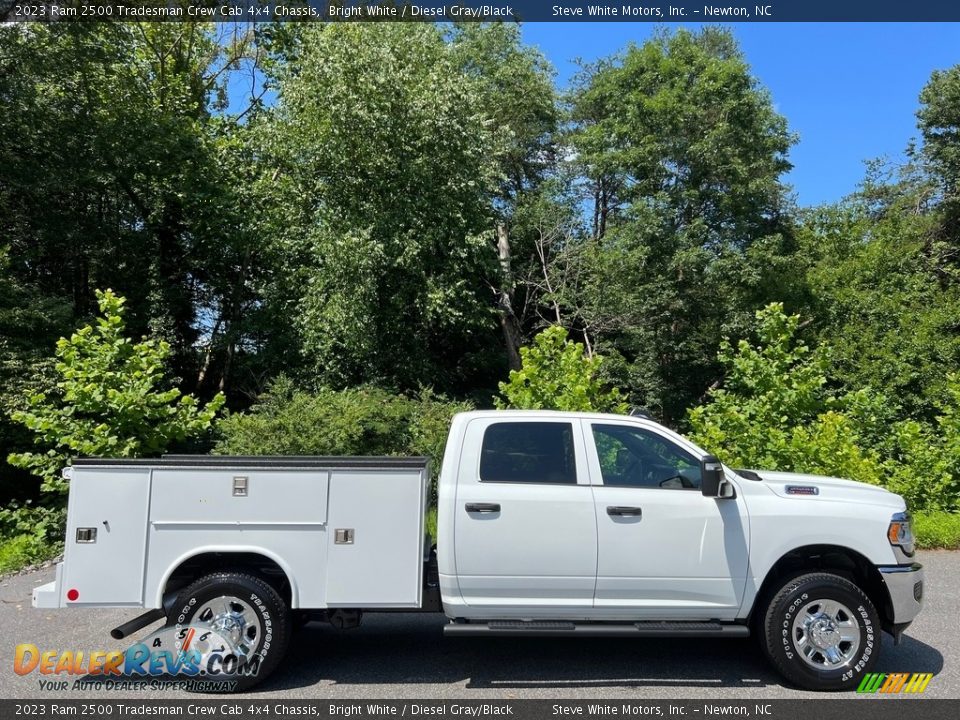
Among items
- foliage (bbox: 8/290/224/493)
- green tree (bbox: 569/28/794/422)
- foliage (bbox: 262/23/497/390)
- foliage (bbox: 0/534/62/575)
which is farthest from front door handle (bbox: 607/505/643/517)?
green tree (bbox: 569/28/794/422)

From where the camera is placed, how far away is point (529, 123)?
2278 centimetres

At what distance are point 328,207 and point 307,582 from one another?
13096 mm

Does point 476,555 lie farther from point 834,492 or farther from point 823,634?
point 834,492

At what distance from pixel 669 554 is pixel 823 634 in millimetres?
1219

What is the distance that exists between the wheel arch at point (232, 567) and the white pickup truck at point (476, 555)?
0.07 ft

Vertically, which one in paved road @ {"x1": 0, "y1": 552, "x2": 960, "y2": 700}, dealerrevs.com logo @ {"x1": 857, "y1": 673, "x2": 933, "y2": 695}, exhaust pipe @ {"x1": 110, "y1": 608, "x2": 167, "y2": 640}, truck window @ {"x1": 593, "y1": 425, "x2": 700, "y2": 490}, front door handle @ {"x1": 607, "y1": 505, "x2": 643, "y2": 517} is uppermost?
truck window @ {"x1": 593, "y1": 425, "x2": 700, "y2": 490}

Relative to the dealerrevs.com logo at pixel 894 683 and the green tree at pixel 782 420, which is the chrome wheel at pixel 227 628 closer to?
the dealerrevs.com logo at pixel 894 683

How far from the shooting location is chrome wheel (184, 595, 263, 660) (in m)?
5.14

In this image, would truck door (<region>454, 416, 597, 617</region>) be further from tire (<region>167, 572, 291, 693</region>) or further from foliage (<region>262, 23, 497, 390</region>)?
foliage (<region>262, 23, 497, 390</region>)

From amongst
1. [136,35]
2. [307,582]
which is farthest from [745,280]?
[136,35]

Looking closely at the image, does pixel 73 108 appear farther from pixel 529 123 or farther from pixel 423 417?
pixel 529 123

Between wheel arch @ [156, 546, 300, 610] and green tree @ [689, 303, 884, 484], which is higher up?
green tree @ [689, 303, 884, 484]

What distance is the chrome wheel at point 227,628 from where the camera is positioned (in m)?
5.14

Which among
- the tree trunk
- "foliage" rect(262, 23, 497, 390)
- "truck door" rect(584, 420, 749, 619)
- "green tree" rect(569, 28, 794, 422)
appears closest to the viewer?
"truck door" rect(584, 420, 749, 619)
